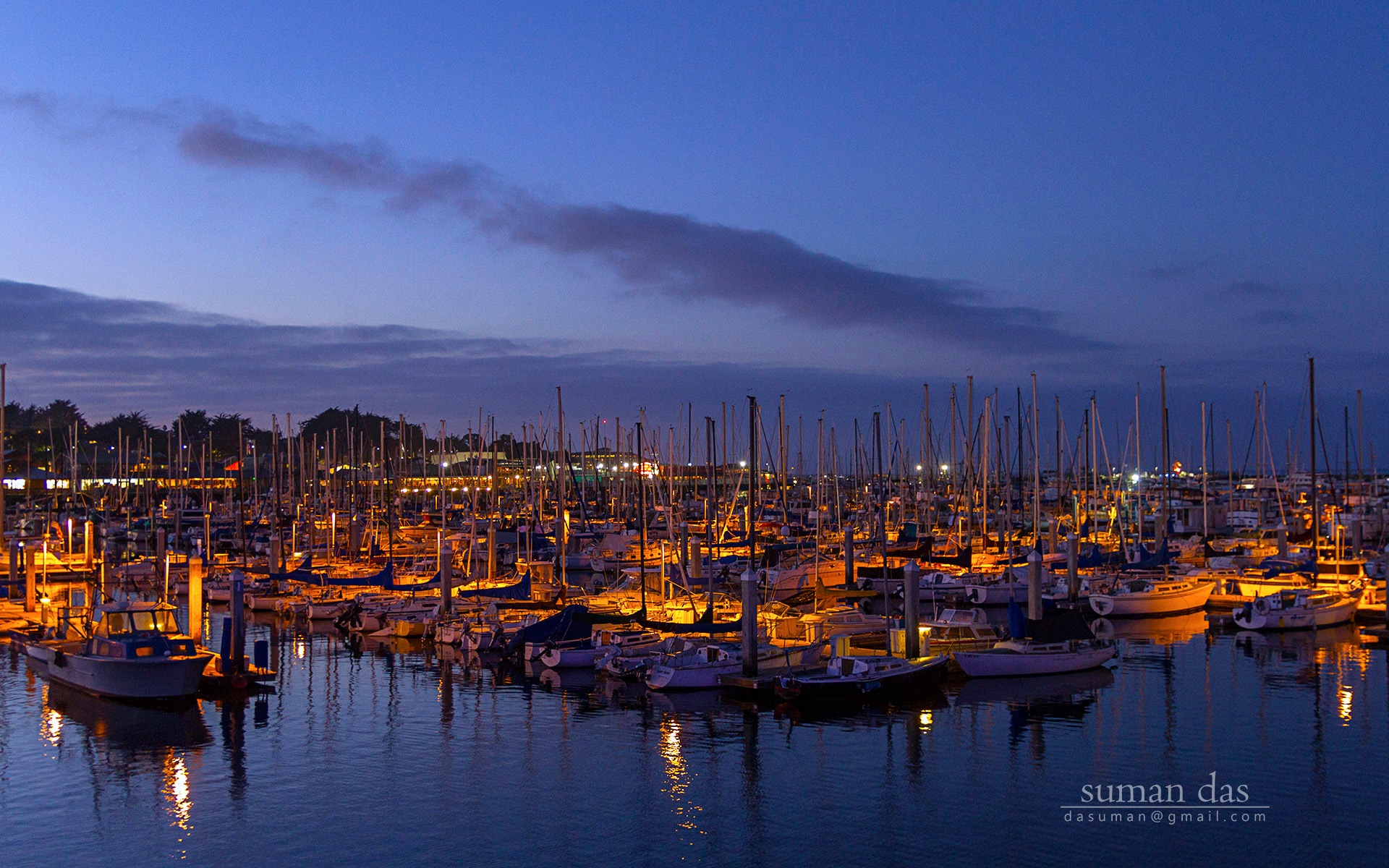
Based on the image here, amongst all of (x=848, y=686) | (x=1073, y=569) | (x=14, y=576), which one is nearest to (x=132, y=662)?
(x=848, y=686)

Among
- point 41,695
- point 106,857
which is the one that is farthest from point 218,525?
point 106,857

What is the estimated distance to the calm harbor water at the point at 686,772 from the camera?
2009 centimetres

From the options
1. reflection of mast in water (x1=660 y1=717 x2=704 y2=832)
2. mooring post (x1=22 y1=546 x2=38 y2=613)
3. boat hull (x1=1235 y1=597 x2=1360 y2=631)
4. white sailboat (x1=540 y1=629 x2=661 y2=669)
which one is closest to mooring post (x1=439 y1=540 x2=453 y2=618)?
white sailboat (x1=540 y1=629 x2=661 y2=669)

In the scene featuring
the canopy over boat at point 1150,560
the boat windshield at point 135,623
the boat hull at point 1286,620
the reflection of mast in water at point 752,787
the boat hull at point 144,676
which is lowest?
the reflection of mast in water at point 752,787

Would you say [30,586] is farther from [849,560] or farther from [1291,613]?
[1291,613]

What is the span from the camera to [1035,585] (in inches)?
1469

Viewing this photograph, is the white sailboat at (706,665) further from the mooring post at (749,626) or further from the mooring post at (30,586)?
the mooring post at (30,586)

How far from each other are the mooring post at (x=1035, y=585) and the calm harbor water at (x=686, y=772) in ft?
11.0

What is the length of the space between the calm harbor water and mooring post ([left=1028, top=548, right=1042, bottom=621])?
11.0ft

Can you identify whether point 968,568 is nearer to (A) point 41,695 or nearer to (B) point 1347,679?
(B) point 1347,679

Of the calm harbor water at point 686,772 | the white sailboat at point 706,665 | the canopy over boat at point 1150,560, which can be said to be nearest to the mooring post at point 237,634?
the calm harbor water at point 686,772

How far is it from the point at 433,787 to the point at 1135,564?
40.6m

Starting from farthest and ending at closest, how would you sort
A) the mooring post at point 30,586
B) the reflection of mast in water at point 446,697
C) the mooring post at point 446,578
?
the mooring post at point 30,586 < the mooring post at point 446,578 < the reflection of mast in water at point 446,697

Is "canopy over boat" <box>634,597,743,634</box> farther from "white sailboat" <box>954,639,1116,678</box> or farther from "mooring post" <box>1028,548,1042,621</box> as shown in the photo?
"mooring post" <box>1028,548,1042,621</box>
